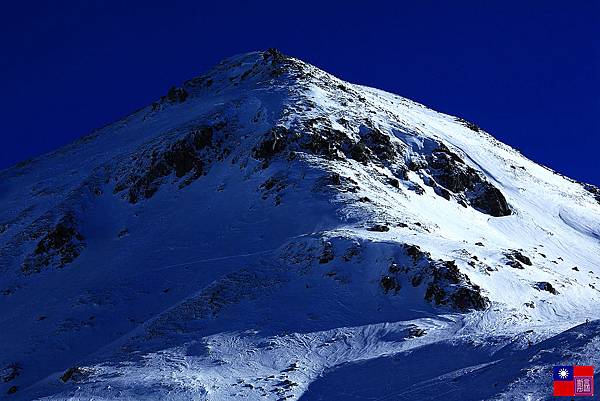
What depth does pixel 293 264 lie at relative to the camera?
118 feet

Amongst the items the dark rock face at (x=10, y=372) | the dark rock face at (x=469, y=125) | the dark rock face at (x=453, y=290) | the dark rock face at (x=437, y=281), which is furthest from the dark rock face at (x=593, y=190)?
the dark rock face at (x=10, y=372)

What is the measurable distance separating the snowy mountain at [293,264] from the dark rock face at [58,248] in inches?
5.8

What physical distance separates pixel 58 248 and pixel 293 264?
21016 mm

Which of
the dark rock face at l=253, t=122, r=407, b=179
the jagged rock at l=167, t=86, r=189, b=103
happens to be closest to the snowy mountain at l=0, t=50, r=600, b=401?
the dark rock face at l=253, t=122, r=407, b=179

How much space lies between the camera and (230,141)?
5759 cm

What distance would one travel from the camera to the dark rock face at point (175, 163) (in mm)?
54500

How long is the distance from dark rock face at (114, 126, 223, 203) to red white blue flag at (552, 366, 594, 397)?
3846cm

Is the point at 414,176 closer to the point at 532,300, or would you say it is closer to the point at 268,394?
the point at 532,300

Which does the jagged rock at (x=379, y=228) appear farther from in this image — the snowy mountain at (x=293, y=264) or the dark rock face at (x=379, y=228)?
the snowy mountain at (x=293, y=264)

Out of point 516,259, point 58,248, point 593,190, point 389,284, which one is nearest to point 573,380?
point 389,284

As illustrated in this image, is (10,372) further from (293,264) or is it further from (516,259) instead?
(516,259)

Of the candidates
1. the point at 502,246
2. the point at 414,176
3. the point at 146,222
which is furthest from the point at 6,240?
the point at 502,246

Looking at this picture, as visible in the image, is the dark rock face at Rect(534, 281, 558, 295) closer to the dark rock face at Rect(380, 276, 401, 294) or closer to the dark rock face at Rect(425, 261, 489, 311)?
the dark rock face at Rect(425, 261, 489, 311)

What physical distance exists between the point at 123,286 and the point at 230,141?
22320mm
